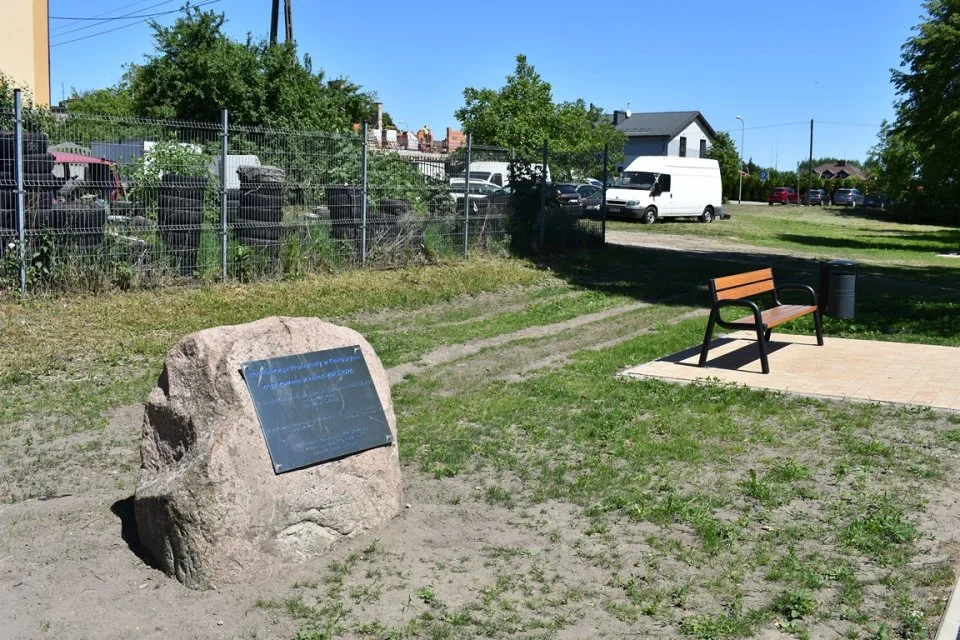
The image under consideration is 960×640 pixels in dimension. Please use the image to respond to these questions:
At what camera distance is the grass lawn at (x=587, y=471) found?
4508mm

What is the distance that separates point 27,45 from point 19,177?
20.7 m

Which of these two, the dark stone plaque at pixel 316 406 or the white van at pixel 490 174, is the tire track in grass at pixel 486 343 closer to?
the dark stone plaque at pixel 316 406

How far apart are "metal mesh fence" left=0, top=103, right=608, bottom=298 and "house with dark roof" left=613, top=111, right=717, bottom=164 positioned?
65.6 meters

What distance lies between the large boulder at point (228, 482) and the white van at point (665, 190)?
31.4m

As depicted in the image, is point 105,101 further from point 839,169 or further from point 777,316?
point 839,169

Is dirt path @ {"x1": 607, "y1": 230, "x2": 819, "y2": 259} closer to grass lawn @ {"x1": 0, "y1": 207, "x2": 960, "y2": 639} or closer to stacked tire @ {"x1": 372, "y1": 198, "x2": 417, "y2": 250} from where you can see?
stacked tire @ {"x1": 372, "y1": 198, "x2": 417, "y2": 250}

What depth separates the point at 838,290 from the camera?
12562 mm

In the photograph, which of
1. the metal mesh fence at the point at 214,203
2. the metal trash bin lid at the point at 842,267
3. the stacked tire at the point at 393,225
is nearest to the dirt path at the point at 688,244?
the metal mesh fence at the point at 214,203

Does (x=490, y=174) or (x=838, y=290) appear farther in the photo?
(x=490, y=174)

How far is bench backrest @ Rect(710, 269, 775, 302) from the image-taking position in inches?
386

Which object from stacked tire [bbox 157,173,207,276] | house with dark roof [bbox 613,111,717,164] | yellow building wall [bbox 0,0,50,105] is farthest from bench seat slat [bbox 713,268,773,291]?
house with dark roof [bbox 613,111,717,164]

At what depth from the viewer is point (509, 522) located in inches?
220

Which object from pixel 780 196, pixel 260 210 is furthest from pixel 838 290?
pixel 780 196

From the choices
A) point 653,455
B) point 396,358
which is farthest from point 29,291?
point 653,455
